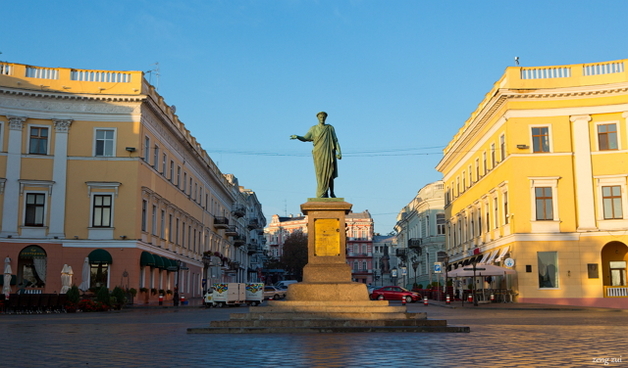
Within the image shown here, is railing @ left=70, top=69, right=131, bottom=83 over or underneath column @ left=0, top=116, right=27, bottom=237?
over

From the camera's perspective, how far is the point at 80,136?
125ft

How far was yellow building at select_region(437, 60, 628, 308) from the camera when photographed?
3697cm

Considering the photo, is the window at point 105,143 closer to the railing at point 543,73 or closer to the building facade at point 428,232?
the railing at point 543,73

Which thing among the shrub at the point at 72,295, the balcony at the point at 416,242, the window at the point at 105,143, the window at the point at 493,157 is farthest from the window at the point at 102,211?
the balcony at the point at 416,242

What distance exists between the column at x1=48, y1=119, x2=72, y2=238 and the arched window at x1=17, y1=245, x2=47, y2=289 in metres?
1.19

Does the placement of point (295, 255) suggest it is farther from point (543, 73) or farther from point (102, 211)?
point (543, 73)

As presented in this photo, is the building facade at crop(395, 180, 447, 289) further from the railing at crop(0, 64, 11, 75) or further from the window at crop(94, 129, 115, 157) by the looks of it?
the railing at crop(0, 64, 11, 75)

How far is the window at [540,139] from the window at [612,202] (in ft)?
13.1

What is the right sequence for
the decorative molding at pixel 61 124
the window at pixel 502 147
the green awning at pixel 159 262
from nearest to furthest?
1. the decorative molding at pixel 61 124
2. the window at pixel 502 147
3. the green awning at pixel 159 262

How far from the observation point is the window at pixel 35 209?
37.2 m

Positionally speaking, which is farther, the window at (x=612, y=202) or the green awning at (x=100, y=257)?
the window at (x=612, y=202)

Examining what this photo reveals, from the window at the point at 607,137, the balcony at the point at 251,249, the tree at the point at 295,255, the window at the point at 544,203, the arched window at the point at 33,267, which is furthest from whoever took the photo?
the tree at the point at 295,255

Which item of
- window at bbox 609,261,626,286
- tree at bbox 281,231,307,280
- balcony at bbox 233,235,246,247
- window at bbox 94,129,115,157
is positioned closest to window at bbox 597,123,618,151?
window at bbox 609,261,626,286

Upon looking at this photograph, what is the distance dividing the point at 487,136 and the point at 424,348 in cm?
3545
